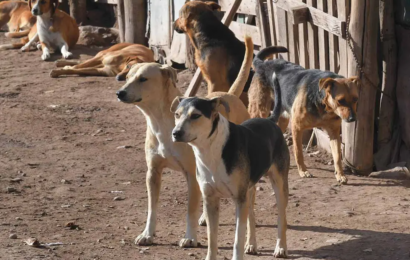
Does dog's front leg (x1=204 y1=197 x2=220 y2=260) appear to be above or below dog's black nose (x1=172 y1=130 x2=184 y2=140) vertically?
below

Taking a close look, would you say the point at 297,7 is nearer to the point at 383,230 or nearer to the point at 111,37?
the point at 383,230

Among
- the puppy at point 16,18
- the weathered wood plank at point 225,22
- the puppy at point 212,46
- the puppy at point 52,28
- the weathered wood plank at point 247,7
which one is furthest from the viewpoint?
the puppy at point 16,18

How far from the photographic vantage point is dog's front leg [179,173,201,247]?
20.8 feet

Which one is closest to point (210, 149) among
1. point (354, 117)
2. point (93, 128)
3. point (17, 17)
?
point (354, 117)

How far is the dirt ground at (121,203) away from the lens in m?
6.27

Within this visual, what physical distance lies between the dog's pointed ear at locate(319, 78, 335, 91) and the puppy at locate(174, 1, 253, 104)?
83.1 inches

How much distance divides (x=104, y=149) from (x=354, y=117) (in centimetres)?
323

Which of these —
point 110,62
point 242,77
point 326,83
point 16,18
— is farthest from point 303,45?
point 16,18

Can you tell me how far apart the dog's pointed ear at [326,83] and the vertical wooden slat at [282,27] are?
194 cm

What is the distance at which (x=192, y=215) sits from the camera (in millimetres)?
6352

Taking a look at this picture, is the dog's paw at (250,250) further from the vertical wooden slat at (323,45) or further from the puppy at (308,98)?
the vertical wooden slat at (323,45)

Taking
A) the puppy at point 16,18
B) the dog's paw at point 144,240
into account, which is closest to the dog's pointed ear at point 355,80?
the dog's paw at point 144,240

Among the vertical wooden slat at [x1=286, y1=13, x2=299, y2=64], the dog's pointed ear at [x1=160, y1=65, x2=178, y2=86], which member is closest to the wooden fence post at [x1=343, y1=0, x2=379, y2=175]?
the vertical wooden slat at [x1=286, y1=13, x2=299, y2=64]

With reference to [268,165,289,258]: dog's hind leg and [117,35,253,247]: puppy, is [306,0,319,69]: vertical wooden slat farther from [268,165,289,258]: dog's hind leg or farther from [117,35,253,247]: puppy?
[268,165,289,258]: dog's hind leg
